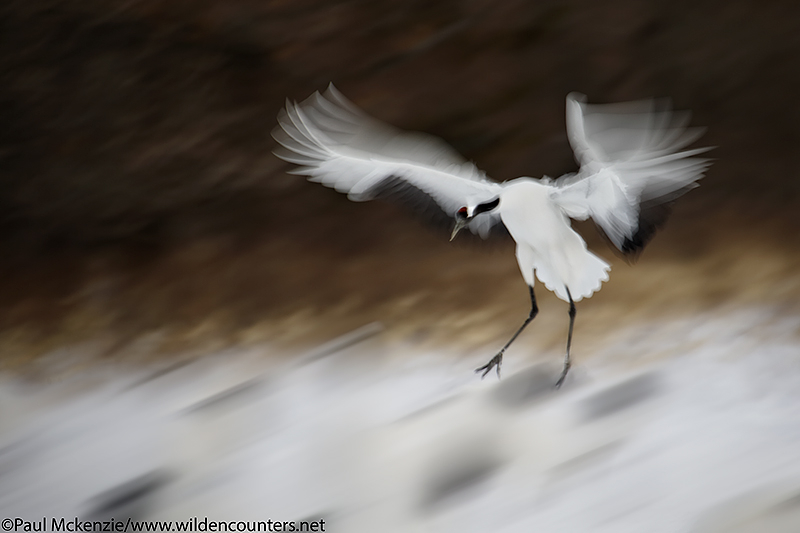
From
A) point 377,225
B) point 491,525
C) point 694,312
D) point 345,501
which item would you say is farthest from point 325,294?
point 694,312

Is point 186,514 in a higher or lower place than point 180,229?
lower

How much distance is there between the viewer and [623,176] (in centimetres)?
91

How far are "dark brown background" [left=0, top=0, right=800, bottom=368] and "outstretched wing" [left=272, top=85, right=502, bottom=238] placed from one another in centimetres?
41

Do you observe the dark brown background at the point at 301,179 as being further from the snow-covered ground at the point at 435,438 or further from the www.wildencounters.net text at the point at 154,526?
the www.wildencounters.net text at the point at 154,526

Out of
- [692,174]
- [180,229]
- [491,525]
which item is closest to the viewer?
[692,174]

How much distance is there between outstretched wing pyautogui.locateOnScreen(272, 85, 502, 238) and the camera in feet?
3.39

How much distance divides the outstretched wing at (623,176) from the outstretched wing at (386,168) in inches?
5.4

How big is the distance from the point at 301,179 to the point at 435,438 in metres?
0.66

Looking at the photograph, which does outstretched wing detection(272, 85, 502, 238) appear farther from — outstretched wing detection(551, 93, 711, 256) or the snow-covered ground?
the snow-covered ground

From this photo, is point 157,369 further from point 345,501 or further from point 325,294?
point 345,501

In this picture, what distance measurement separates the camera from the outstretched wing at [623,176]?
2.93ft

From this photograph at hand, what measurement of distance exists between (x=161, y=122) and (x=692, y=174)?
1147 mm

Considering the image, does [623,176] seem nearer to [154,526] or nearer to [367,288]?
[367,288]

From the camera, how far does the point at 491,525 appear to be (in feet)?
3.64
